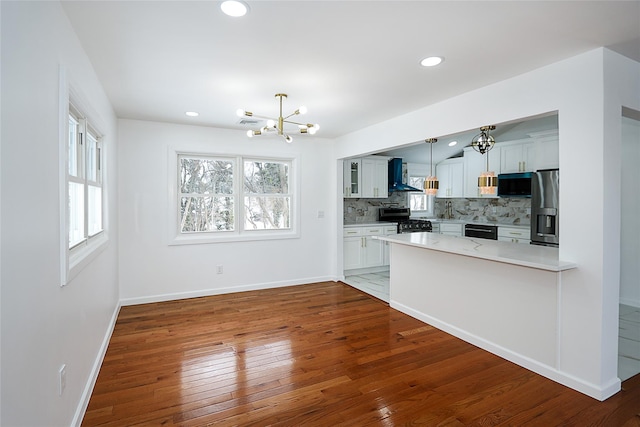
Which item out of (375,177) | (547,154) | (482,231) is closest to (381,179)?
(375,177)

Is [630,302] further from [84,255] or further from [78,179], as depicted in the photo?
[78,179]

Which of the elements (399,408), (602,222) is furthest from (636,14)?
(399,408)

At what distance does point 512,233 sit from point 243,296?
14.8ft

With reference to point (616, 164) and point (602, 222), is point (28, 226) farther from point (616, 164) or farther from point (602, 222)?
point (616, 164)

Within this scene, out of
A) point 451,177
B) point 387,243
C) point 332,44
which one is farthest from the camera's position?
point 451,177

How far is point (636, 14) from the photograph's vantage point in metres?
1.94

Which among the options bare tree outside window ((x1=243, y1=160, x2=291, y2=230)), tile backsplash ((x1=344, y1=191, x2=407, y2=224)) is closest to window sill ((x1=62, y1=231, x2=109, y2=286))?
bare tree outside window ((x1=243, y1=160, x2=291, y2=230))

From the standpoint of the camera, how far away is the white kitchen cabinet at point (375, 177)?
6.44 meters

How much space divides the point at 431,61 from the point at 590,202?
62.1 inches

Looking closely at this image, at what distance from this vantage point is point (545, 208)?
462 cm

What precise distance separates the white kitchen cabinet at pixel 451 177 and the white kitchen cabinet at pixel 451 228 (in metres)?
0.64

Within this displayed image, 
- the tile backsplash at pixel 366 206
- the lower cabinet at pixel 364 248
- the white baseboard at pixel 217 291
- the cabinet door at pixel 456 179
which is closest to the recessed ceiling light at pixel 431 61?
the lower cabinet at pixel 364 248

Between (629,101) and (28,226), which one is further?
(629,101)

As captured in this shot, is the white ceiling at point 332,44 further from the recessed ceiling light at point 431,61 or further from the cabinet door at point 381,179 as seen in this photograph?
the cabinet door at point 381,179
